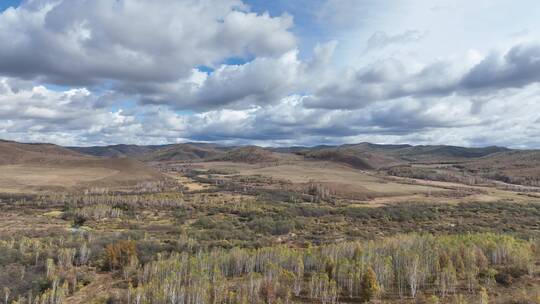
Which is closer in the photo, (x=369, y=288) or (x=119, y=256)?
(x=369, y=288)

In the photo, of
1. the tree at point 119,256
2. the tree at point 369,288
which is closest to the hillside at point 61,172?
the tree at point 119,256

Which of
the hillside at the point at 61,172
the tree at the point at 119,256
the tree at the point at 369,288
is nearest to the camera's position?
the tree at the point at 369,288

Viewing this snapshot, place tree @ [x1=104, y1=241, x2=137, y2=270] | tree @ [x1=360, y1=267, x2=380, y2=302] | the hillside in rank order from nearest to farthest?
tree @ [x1=360, y1=267, x2=380, y2=302], tree @ [x1=104, y1=241, x2=137, y2=270], the hillside

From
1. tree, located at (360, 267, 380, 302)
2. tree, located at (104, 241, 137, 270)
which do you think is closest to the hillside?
tree, located at (104, 241, 137, 270)

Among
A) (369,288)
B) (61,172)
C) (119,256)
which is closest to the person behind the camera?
(369,288)

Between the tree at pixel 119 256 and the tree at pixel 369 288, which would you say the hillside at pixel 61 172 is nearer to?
the tree at pixel 119 256

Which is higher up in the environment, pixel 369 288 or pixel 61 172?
pixel 369 288

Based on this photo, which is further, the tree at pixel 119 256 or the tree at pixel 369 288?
the tree at pixel 119 256

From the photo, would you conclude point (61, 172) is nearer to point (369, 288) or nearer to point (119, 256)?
point (119, 256)

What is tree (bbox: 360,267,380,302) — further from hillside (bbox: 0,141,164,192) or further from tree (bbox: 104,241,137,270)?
hillside (bbox: 0,141,164,192)

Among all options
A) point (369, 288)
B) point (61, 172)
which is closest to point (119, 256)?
point (369, 288)

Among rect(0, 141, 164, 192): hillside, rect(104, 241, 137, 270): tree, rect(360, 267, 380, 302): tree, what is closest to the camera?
rect(360, 267, 380, 302): tree

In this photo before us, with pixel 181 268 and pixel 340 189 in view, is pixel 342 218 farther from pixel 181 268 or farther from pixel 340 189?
pixel 340 189
